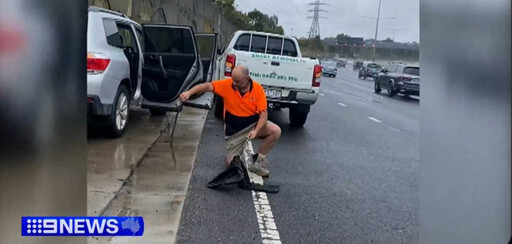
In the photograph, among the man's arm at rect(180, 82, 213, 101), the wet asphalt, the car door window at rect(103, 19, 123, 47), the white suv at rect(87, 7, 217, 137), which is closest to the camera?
the wet asphalt

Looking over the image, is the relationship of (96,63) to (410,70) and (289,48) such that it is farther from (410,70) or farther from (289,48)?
(410,70)

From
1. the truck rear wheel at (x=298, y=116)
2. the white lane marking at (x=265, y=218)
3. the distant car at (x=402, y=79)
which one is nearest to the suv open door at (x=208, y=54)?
the truck rear wheel at (x=298, y=116)

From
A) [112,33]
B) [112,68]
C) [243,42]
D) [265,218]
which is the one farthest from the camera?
[243,42]

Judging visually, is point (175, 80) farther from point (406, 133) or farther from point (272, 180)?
point (406, 133)

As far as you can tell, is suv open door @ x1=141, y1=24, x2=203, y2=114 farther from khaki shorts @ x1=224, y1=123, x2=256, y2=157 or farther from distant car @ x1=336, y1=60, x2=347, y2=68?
distant car @ x1=336, y1=60, x2=347, y2=68

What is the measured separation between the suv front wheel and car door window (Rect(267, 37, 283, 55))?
4567 millimetres

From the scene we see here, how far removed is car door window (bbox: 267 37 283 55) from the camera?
11.6m

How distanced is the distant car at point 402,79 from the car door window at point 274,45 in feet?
35.9

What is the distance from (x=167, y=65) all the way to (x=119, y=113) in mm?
1610

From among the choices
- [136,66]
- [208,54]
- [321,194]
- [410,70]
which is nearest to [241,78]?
[321,194]

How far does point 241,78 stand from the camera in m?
5.73

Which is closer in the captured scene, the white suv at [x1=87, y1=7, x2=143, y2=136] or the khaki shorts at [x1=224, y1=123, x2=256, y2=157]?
the khaki shorts at [x1=224, y1=123, x2=256, y2=157]

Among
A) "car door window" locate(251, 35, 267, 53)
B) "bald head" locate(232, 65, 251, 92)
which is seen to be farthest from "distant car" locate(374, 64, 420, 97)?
"bald head" locate(232, 65, 251, 92)

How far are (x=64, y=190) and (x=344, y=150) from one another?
22.0 feet
